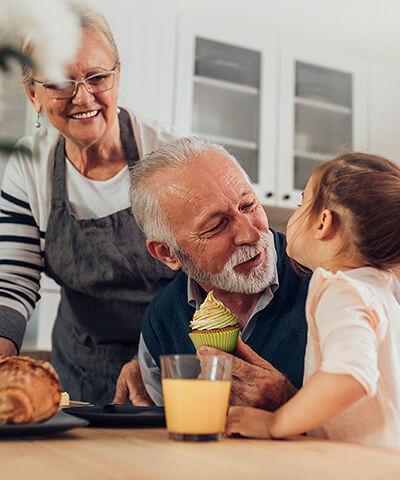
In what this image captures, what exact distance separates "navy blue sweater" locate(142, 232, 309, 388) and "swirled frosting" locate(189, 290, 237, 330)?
34cm

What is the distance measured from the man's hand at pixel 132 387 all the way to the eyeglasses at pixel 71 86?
2.81 ft

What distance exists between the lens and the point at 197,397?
0.82 meters

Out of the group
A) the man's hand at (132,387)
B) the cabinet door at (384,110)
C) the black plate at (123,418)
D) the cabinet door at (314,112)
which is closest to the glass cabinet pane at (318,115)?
the cabinet door at (314,112)

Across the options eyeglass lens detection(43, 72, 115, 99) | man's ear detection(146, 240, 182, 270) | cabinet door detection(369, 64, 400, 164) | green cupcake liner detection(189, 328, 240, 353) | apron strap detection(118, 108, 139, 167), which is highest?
cabinet door detection(369, 64, 400, 164)

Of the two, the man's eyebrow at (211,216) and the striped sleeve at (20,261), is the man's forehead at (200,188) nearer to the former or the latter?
the man's eyebrow at (211,216)

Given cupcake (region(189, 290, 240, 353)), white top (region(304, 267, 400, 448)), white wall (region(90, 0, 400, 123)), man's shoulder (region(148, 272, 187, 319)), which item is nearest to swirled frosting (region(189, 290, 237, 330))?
cupcake (region(189, 290, 240, 353))

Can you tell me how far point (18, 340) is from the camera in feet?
6.50

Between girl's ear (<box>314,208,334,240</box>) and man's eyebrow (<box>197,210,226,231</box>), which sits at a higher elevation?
man's eyebrow (<box>197,210,226,231</box>)

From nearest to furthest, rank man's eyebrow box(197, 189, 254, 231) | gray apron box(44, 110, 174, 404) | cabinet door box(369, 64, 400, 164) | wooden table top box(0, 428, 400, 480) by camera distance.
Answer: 1. wooden table top box(0, 428, 400, 480)
2. man's eyebrow box(197, 189, 254, 231)
3. gray apron box(44, 110, 174, 404)
4. cabinet door box(369, 64, 400, 164)

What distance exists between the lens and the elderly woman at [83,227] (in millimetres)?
2068

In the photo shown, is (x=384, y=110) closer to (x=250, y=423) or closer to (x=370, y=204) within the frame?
(x=370, y=204)

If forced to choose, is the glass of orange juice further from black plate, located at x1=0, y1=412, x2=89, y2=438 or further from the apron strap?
the apron strap

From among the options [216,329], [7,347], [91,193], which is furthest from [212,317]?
[91,193]

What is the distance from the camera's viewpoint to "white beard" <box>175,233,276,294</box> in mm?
1443
